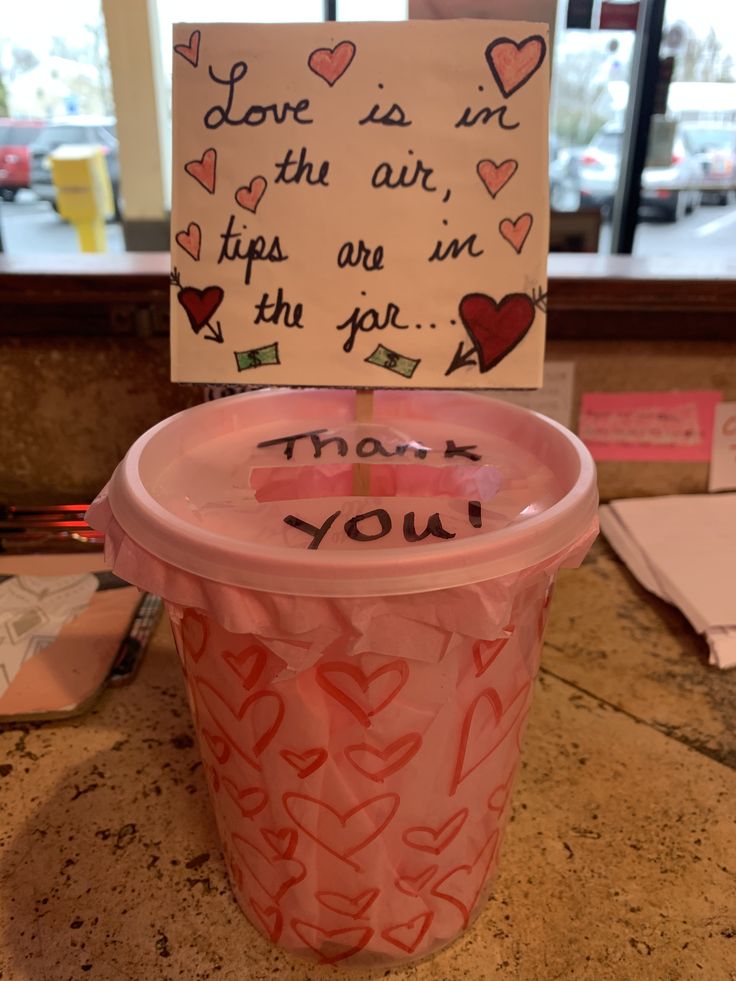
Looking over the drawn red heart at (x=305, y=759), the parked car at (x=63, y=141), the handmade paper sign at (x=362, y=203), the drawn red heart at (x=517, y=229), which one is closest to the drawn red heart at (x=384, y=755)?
the drawn red heart at (x=305, y=759)

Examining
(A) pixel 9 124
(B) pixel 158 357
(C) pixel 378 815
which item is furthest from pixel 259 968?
(A) pixel 9 124

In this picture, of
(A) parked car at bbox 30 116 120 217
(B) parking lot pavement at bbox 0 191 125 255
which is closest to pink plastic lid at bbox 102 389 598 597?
(A) parked car at bbox 30 116 120 217

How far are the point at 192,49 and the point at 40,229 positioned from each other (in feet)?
16.5

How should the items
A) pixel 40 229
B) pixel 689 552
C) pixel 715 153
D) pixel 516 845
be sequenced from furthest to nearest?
1. pixel 40 229
2. pixel 715 153
3. pixel 689 552
4. pixel 516 845

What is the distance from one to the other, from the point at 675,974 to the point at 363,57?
770mm

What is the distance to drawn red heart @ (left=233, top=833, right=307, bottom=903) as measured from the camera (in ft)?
1.88

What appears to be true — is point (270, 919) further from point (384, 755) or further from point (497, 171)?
point (497, 171)

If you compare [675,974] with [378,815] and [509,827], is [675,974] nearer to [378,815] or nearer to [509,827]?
[509,827]

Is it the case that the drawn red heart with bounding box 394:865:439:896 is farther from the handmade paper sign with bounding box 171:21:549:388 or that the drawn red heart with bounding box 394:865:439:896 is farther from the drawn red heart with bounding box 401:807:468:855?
the handmade paper sign with bounding box 171:21:549:388

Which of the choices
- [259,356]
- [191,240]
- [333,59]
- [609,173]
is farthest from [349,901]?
[609,173]

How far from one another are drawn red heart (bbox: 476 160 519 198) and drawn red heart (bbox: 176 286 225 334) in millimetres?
230

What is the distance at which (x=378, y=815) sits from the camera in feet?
1.75

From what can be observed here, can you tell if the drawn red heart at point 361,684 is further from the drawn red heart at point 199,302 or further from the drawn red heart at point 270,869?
the drawn red heart at point 199,302

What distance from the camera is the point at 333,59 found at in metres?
0.56
